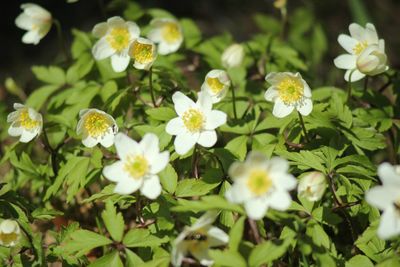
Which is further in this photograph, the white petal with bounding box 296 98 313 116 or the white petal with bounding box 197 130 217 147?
the white petal with bounding box 296 98 313 116

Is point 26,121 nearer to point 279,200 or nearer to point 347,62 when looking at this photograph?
point 279,200

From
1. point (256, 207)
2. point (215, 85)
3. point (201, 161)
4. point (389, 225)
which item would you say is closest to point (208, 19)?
point (215, 85)

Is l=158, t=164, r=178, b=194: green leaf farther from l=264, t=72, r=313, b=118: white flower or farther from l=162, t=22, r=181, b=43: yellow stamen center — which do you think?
l=162, t=22, r=181, b=43: yellow stamen center

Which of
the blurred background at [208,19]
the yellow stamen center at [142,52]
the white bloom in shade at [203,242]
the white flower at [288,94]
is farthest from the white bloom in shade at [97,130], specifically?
the blurred background at [208,19]

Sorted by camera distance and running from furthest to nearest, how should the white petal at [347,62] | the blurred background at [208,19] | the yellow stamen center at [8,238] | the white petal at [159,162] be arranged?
the blurred background at [208,19]
the white petal at [347,62]
the yellow stamen center at [8,238]
the white petal at [159,162]

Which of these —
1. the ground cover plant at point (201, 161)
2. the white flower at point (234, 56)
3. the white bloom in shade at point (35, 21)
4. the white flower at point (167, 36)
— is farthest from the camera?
the white flower at point (167, 36)

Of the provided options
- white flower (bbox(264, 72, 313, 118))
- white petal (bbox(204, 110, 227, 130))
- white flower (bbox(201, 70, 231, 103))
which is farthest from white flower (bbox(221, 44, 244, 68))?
white petal (bbox(204, 110, 227, 130))

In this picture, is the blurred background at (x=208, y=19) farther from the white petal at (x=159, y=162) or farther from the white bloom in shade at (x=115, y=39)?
the white petal at (x=159, y=162)
